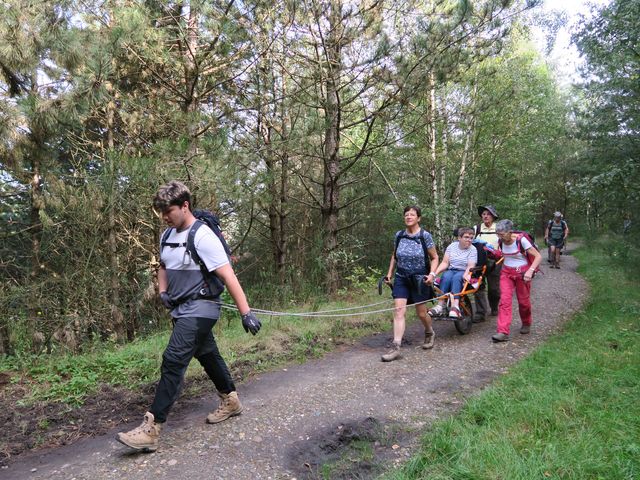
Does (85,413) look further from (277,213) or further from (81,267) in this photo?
(277,213)

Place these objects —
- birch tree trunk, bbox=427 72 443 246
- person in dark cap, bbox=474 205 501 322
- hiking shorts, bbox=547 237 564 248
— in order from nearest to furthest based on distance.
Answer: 1. person in dark cap, bbox=474 205 501 322
2. birch tree trunk, bbox=427 72 443 246
3. hiking shorts, bbox=547 237 564 248

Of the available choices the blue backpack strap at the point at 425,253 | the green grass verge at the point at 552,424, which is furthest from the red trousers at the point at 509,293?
the blue backpack strap at the point at 425,253

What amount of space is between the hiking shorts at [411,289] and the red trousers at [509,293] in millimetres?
1207

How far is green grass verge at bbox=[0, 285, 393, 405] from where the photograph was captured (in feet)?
14.4

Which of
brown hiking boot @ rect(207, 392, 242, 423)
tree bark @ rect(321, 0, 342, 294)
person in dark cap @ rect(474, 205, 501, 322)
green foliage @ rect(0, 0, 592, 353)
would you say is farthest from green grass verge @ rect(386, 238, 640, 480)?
tree bark @ rect(321, 0, 342, 294)

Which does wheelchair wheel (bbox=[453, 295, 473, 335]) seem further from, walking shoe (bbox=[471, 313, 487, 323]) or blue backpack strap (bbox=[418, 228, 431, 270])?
blue backpack strap (bbox=[418, 228, 431, 270])

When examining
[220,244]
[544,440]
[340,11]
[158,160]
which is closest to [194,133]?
[158,160]

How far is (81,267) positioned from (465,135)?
11344 mm

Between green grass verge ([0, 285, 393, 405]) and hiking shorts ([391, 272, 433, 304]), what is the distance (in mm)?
1312

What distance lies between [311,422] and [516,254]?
160 inches

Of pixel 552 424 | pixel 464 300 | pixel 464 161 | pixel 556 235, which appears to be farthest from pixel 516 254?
pixel 556 235

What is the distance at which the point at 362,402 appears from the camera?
406 centimetres

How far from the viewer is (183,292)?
328 centimetres

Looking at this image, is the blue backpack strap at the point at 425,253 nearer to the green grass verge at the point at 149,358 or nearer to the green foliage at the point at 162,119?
the green grass verge at the point at 149,358
